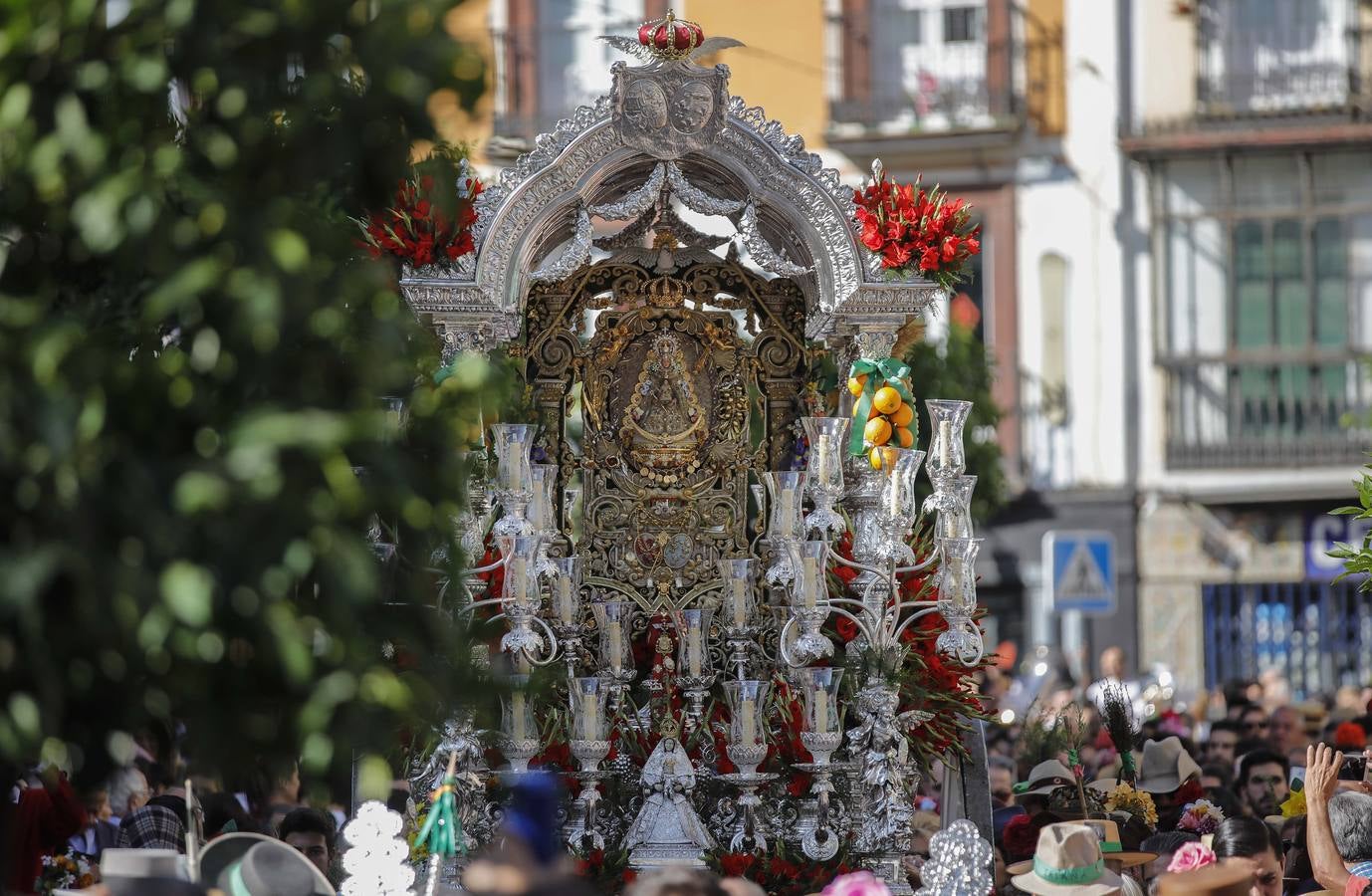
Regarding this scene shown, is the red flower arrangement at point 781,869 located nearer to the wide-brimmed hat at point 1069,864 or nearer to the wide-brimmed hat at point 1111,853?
the wide-brimmed hat at point 1111,853

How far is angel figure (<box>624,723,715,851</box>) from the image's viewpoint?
28.3ft

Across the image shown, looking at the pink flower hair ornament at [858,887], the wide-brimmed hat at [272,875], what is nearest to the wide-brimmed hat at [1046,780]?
the pink flower hair ornament at [858,887]

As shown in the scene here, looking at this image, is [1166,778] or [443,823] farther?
[1166,778]

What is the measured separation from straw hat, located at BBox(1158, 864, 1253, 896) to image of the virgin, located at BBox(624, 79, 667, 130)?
14.3 ft

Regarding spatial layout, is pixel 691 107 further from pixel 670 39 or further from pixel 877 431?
pixel 877 431

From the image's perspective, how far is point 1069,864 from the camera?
6.36m

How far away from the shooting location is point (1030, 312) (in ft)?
69.9

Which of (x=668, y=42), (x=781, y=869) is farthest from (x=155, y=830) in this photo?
(x=668, y=42)

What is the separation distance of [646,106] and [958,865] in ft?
11.9

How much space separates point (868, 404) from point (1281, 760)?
3.09m

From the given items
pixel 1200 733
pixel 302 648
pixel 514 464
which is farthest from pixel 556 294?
pixel 1200 733

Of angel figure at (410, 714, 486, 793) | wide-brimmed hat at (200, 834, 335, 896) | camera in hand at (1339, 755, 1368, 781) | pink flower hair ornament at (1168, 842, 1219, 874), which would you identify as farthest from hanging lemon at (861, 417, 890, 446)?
wide-brimmed hat at (200, 834, 335, 896)

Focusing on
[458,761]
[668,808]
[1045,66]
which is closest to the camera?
[458,761]

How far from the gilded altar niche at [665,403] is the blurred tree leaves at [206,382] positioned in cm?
530
